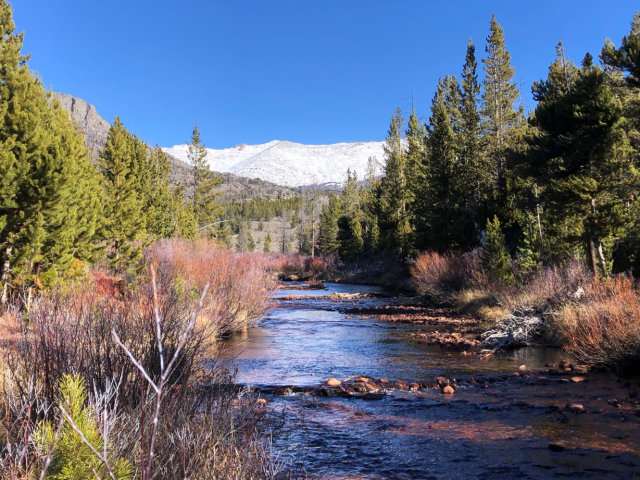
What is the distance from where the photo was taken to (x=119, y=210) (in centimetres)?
2577

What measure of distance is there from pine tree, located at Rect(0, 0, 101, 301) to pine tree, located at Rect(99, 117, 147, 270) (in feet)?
33.5

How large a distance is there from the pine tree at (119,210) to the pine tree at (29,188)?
10.2 meters

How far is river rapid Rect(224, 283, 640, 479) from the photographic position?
18.1 feet

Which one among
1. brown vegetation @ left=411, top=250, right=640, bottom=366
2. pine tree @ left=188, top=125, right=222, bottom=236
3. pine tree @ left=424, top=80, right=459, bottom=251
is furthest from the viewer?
pine tree @ left=188, top=125, right=222, bottom=236

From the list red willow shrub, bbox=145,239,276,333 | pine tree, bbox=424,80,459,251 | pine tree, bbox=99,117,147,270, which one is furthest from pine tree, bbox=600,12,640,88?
pine tree, bbox=99,117,147,270

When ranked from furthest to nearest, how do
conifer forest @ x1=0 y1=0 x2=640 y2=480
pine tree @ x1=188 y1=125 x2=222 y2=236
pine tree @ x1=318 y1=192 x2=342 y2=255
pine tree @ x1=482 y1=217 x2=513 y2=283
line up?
pine tree @ x1=318 y1=192 x2=342 y2=255 < pine tree @ x1=188 y1=125 x2=222 y2=236 < pine tree @ x1=482 y1=217 x2=513 y2=283 < conifer forest @ x1=0 y1=0 x2=640 y2=480

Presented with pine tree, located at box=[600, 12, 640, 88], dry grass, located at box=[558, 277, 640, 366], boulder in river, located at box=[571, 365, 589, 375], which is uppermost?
pine tree, located at box=[600, 12, 640, 88]

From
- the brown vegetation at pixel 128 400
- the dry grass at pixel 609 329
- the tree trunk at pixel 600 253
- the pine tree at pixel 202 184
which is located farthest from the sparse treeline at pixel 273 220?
the brown vegetation at pixel 128 400

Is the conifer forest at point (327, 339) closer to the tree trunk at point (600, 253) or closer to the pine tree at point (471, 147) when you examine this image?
the tree trunk at point (600, 253)

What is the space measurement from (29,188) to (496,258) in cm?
1780

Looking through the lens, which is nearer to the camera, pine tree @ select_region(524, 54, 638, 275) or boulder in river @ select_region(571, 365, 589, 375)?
boulder in river @ select_region(571, 365, 589, 375)

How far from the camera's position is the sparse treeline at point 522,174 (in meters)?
15.8

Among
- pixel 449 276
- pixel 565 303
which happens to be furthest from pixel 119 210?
pixel 565 303

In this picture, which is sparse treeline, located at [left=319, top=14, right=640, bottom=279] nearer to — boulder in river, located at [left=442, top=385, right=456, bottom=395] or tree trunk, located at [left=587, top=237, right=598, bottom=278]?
tree trunk, located at [left=587, top=237, right=598, bottom=278]
